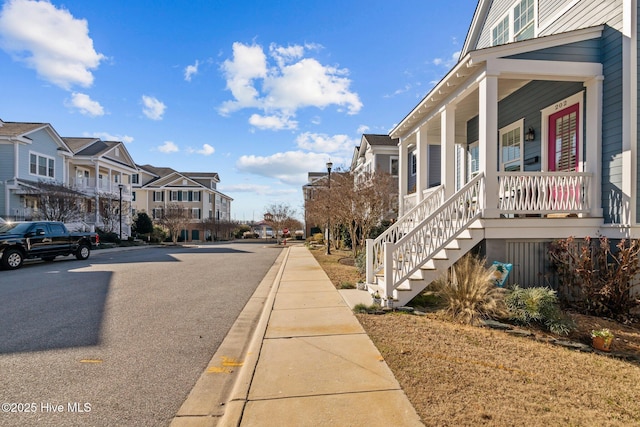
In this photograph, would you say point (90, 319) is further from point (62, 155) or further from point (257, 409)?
point (62, 155)

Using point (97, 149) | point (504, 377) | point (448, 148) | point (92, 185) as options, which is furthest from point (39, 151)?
point (504, 377)

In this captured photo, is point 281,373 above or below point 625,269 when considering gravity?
below

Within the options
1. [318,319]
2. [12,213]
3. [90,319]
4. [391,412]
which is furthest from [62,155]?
[391,412]

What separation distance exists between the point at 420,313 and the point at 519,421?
3.15 meters

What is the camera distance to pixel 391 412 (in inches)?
117

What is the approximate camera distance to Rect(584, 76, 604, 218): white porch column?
7.02m

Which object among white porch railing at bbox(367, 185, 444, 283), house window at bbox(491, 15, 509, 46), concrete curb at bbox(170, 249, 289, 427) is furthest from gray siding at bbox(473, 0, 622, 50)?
concrete curb at bbox(170, 249, 289, 427)

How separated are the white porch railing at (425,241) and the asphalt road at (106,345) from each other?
3.07m

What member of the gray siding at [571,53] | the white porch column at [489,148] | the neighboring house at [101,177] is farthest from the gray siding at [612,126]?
the neighboring house at [101,177]

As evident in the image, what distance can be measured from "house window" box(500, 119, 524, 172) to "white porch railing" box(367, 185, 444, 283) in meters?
2.92

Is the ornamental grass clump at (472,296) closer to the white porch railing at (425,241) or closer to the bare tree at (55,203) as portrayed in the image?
the white porch railing at (425,241)

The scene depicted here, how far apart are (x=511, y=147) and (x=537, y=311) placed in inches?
269

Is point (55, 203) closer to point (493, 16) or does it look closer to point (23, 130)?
point (23, 130)

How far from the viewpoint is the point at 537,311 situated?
5.31 metres
